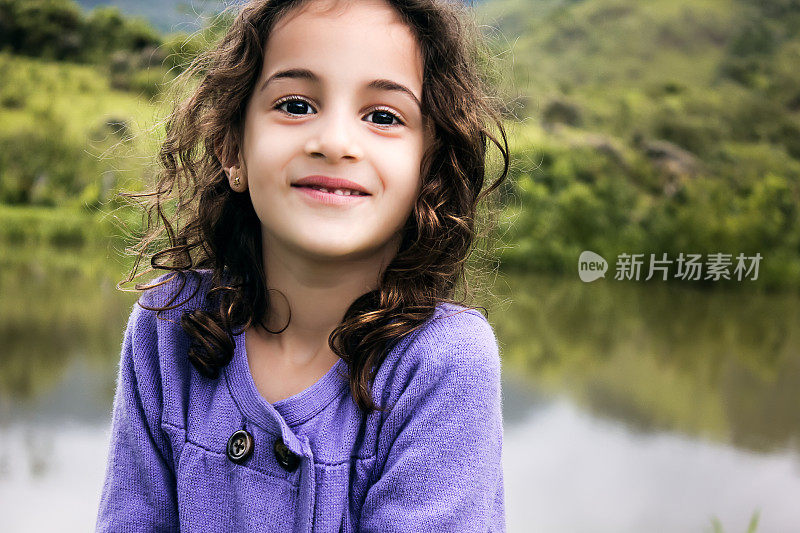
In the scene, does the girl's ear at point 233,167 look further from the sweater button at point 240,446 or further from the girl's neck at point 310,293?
the sweater button at point 240,446

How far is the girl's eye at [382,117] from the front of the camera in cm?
57

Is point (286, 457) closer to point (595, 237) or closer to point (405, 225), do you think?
point (405, 225)

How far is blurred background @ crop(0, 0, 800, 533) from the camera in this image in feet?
7.41

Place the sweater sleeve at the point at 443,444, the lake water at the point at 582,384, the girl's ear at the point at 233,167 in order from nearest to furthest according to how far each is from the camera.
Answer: the sweater sleeve at the point at 443,444
the girl's ear at the point at 233,167
the lake water at the point at 582,384

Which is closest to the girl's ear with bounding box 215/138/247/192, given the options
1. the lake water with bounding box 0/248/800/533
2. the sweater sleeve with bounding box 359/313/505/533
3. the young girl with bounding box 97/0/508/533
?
the young girl with bounding box 97/0/508/533

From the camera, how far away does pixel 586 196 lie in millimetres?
2736

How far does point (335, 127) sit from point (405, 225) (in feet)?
0.43

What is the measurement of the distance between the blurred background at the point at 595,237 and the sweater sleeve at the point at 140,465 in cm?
156

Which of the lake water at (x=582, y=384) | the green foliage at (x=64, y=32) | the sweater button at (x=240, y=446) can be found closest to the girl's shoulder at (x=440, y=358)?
the sweater button at (x=240, y=446)

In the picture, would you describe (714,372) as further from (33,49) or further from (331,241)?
(33,49)

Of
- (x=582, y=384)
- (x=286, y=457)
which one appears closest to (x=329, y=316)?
(x=286, y=457)

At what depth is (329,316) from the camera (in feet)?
2.04

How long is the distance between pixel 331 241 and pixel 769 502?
2040 mm
